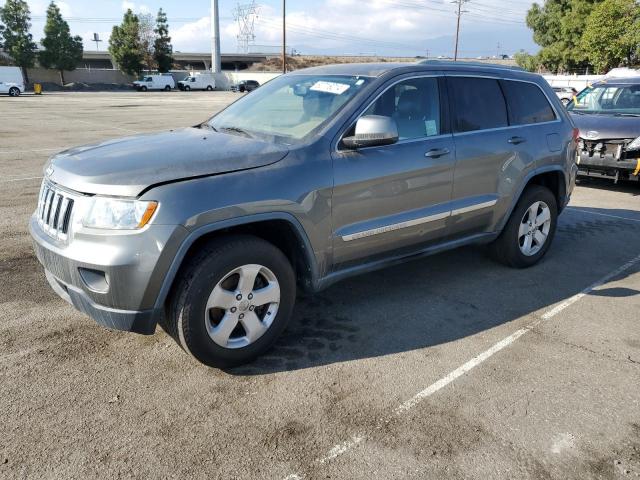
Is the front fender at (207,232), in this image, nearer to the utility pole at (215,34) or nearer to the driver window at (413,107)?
the driver window at (413,107)

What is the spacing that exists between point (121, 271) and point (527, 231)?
3829mm

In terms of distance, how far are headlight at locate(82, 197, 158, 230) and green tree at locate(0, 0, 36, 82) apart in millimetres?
69752

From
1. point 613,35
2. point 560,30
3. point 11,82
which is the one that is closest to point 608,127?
point 613,35

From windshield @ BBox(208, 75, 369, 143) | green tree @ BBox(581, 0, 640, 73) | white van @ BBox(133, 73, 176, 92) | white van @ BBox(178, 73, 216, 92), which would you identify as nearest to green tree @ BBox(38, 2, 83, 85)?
white van @ BBox(133, 73, 176, 92)

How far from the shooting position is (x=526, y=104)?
5.11 metres

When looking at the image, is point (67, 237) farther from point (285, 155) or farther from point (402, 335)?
point (402, 335)

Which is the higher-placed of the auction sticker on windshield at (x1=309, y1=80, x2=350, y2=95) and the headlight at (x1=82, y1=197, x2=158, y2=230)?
the auction sticker on windshield at (x1=309, y1=80, x2=350, y2=95)

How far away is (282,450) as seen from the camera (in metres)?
2.71

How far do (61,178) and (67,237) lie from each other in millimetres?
396

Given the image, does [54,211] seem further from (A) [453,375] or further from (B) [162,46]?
(B) [162,46]

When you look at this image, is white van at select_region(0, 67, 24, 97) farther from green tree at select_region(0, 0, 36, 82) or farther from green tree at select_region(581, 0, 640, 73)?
green tree at select_region(581, 0, 640, 73)

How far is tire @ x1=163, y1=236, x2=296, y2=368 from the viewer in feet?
10.1

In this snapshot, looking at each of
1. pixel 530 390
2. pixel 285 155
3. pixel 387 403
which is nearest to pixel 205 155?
pixel 285 155

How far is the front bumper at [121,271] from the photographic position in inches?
114
